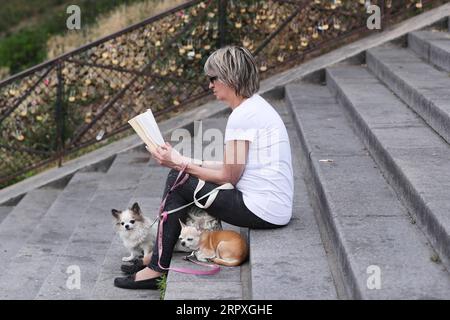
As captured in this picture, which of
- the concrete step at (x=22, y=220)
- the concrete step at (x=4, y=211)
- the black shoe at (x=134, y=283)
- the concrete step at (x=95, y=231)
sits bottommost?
the concrete step at (x=4, y=211)

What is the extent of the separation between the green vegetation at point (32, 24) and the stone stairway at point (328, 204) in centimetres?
549

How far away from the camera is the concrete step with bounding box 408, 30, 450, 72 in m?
7.61

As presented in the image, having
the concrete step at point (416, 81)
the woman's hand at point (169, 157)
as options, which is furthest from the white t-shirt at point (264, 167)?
the concrete step at point (416, 81)

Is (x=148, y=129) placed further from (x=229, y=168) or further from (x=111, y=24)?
(x=111, y=24)

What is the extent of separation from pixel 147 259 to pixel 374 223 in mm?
1492

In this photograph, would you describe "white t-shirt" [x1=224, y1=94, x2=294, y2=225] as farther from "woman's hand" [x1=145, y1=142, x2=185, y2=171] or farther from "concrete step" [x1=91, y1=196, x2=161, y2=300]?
"concrete step" [x1=91, y1=196, x2=161, y2=300]

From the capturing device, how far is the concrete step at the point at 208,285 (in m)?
4.48

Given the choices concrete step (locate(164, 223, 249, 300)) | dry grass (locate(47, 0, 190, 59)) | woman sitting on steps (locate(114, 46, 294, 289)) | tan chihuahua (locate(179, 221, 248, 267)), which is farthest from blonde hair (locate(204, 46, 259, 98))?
dry grass (locate(47, 0, 190, 59))

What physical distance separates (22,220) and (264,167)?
342 centimetres

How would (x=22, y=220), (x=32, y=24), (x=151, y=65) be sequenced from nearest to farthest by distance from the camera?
(x=22, y=220)
(x=151, y=65)
(x=32, y=24)

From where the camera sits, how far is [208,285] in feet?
15.3

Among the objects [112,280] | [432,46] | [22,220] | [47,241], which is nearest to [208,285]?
[112,280]

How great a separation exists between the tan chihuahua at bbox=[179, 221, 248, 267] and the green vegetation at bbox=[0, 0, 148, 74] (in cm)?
863

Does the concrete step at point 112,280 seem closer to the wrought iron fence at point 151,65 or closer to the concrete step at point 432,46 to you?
the wrought iron fence at point 151,65
